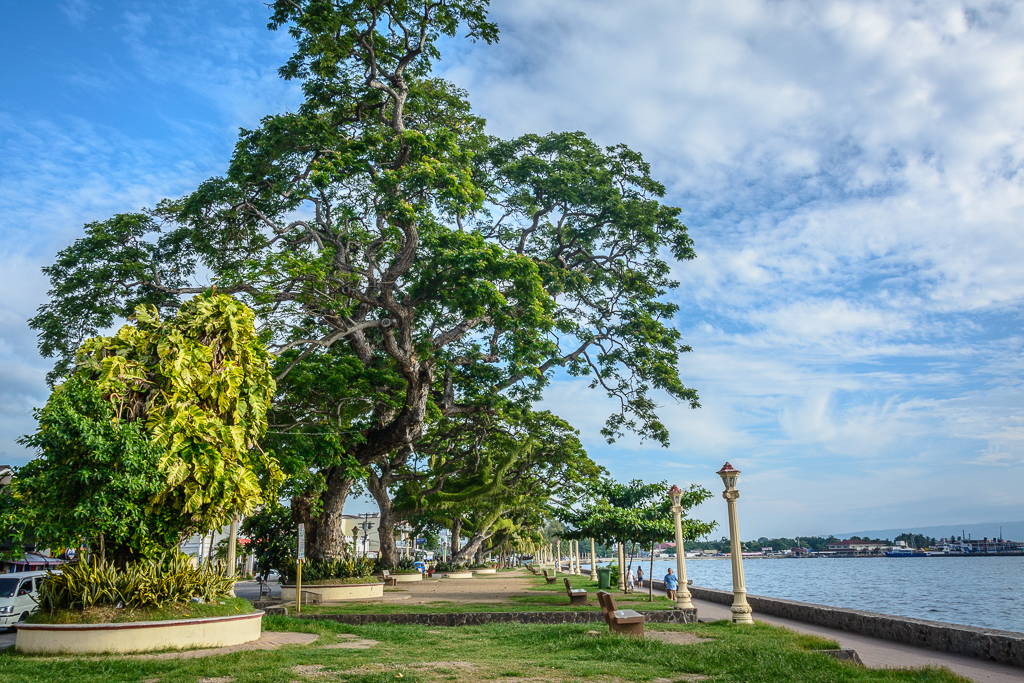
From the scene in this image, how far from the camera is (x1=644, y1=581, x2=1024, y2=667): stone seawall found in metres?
9.60

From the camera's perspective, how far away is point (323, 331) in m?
20.4

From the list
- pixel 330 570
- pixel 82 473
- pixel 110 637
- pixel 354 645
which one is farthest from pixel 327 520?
pixel 82 473

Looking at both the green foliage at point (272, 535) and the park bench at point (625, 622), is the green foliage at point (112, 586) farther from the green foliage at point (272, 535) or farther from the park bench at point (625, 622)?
the green foliage at point (272, 535)

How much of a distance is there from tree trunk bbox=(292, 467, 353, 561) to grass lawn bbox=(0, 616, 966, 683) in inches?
465

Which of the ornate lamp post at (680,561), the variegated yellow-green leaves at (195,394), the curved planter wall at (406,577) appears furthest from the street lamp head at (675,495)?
the curved planter wall at (406,577)

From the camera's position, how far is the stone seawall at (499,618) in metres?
14.5

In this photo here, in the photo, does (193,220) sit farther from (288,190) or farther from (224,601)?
(224,601)

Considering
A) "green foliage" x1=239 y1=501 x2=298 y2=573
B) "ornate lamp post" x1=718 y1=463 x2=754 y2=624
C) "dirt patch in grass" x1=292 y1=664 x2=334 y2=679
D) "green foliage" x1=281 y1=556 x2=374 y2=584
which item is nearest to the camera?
"dirt patch in grass" x1=292 y1=664 x2=334 y2=679

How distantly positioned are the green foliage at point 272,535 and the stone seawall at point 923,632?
18.1 metres

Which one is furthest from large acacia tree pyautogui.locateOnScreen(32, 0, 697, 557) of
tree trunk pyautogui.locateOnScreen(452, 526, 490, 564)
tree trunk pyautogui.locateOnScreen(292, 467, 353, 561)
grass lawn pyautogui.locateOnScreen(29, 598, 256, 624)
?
tree trunk pyautogui.locateOnScreen(452, 526, 490, 564)

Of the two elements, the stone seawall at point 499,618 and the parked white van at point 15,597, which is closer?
the stone seawall at point 499,618

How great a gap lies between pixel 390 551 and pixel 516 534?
22.6m

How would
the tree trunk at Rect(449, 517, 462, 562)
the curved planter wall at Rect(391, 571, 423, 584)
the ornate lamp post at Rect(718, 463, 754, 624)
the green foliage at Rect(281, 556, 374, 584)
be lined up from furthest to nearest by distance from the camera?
the tree trunk at Rect(449, 517, 462, 562) → the curved planter wall at Rect(391, 571, 423, 584) → the green foliage at Rect(281, 556, 374, 584) → the ornate lamp post at Rect(718, 463, 754, 624)

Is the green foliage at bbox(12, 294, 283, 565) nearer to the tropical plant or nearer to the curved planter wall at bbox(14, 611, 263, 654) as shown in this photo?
the curved planter wall at bbox(14, 611, 263, 654)
